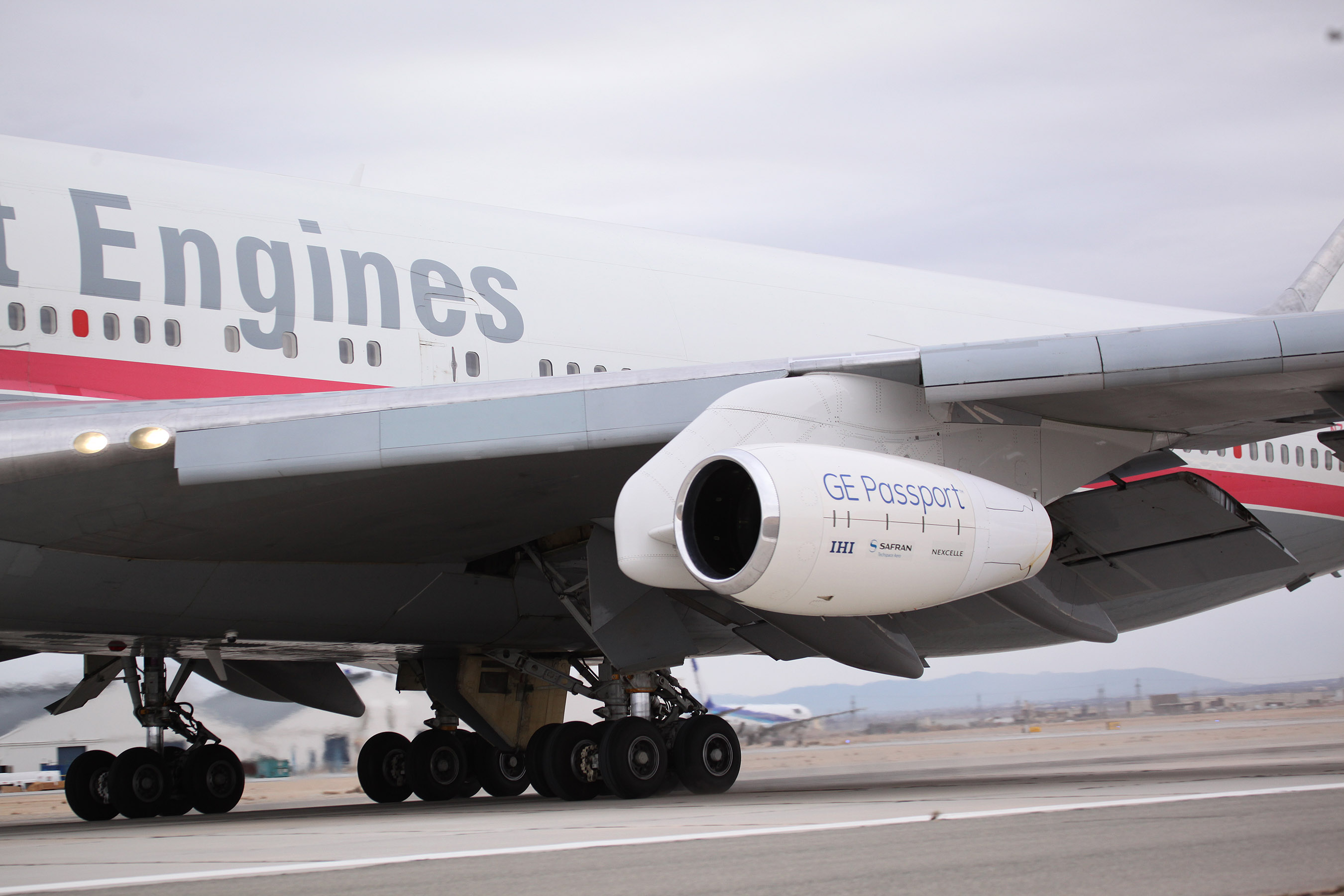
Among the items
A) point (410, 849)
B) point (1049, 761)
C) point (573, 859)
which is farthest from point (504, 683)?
point (1049, 761)

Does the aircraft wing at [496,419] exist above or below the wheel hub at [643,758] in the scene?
above

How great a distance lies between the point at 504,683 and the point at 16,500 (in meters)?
5.29

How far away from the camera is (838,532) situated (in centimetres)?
582

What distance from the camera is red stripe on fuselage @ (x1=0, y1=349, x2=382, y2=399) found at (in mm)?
7301

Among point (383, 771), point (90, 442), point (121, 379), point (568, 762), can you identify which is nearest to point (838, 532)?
point (90, 442)

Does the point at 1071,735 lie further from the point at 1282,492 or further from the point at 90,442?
the point at 90,442

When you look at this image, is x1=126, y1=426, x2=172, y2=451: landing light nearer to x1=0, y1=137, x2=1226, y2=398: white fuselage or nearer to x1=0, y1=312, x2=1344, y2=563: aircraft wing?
x1=0, y1=312, x2=1344, y2=563: aircraft wing

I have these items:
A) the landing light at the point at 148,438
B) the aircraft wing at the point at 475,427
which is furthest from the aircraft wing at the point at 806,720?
the landing light at the point at 148,438

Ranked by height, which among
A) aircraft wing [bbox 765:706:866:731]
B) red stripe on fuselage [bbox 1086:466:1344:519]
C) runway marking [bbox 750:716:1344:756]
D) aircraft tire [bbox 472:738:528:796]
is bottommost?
runway marking [bbox 750:716:1344:756]

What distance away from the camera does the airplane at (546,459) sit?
649cm

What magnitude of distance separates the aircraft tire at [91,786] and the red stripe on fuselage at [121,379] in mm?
4372

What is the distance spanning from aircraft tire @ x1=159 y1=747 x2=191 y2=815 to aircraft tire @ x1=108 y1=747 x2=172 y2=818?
2 cm

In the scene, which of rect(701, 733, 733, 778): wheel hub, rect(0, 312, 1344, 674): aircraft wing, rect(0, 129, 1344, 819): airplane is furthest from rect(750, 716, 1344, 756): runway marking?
rect(0, 312, 1344, 674): aircraft wing

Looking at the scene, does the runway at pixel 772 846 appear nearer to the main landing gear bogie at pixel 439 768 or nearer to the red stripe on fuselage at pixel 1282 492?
the main landing gear bogie at pixel 439 768
